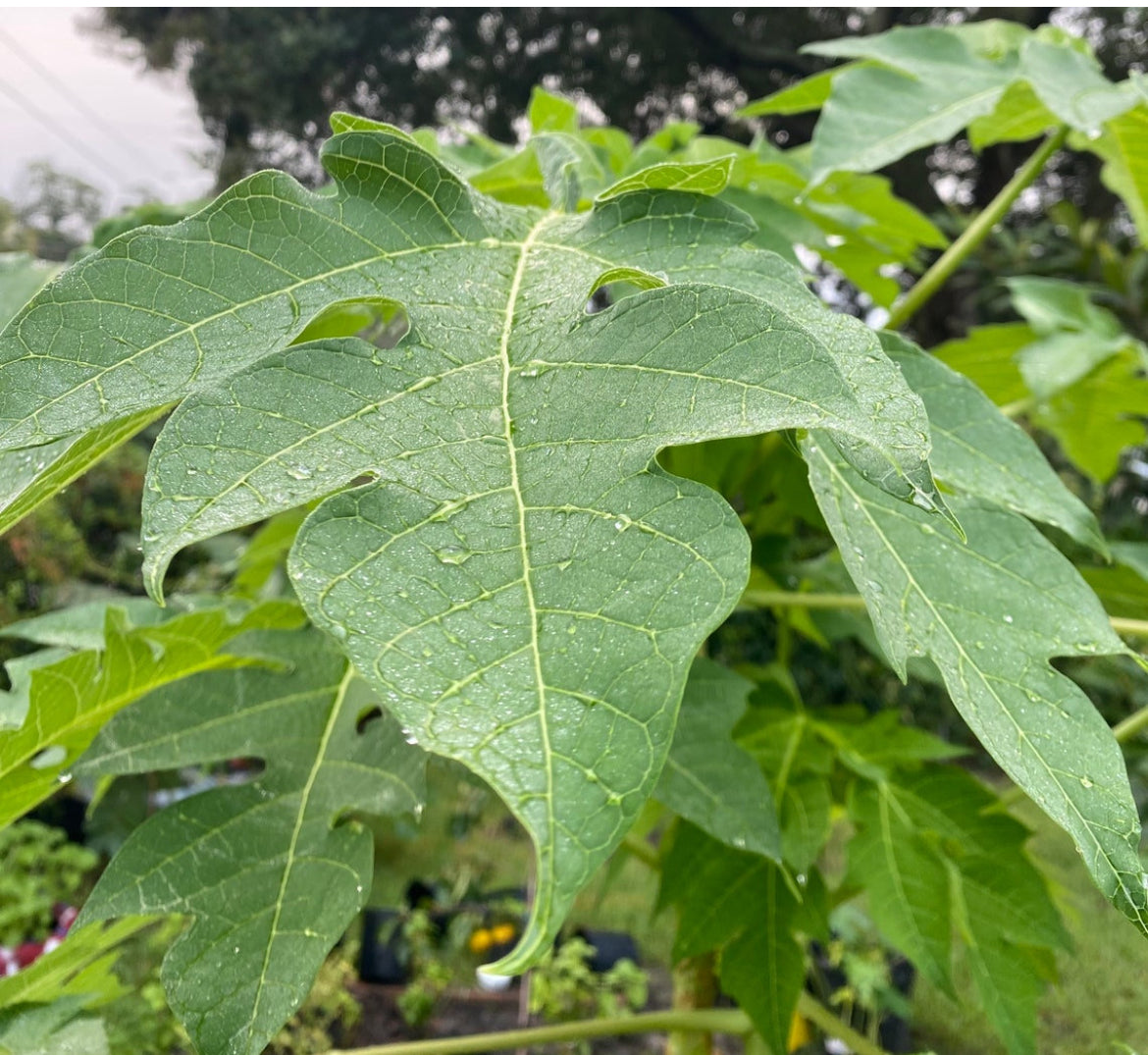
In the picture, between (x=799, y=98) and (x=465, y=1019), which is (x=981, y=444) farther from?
(x=465, y=1019)

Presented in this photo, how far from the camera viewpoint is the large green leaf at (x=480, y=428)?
6.5 inches

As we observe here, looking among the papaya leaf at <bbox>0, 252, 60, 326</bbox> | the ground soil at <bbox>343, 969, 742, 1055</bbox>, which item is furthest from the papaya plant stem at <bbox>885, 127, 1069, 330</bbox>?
the ground soil at <bbox>343, 969, 742, 1055</bbox>

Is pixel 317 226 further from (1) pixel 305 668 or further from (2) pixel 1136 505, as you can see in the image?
(2) pixel 1136 505

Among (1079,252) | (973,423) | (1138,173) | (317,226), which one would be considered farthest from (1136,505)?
(317,226)

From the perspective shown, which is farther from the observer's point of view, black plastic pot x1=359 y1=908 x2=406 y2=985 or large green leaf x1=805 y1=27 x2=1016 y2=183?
black plastic pot x1=359 y1=908 x2=406 y2=985

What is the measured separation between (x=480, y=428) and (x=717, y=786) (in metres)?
0.22

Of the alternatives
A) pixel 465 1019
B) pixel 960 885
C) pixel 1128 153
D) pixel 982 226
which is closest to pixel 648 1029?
pixel 960 885

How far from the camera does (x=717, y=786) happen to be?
0.38 meters

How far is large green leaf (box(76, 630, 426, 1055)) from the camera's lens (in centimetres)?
27

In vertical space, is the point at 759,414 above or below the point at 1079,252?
above

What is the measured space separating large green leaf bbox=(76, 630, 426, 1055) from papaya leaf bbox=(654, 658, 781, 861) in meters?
0.11

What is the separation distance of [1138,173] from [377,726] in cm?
57

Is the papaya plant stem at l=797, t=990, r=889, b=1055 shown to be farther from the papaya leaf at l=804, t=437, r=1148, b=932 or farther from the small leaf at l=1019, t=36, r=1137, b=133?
the small leaf at l=1019, t=36, r=1137, b=133

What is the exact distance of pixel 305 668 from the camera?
0.38 metres
